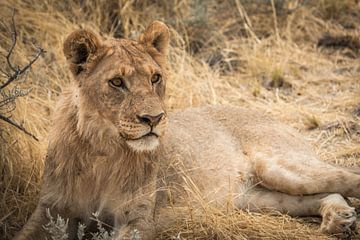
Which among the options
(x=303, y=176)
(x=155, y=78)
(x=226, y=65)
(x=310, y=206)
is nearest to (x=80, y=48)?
(x=155, y=78)

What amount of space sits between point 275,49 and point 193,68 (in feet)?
3.81

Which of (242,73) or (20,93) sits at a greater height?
(20,93)

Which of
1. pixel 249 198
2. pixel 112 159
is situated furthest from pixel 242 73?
pixel 112 159

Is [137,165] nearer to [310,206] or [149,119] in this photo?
[149,119]

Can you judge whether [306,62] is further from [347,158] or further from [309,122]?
[347,158]

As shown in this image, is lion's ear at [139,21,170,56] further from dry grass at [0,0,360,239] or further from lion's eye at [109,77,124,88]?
dry grass at [0,0,360,239]

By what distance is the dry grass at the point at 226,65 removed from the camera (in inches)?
174

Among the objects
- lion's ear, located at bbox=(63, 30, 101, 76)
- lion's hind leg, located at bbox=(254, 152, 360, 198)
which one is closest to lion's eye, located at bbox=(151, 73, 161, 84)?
lion's ear, located at bbox=(63, 30, 101, 76)

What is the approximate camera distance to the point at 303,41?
300 inches

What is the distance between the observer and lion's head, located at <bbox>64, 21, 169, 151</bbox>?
328 cm

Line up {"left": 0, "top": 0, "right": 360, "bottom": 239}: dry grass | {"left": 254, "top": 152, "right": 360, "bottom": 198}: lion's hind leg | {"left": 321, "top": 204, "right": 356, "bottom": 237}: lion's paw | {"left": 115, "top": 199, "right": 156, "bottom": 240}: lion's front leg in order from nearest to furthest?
1. {"left": 115, "top": 199, "right": 156, "bottom": 240}: lion's front leg
2. {"left": 321, "top": 204, "right": 356, "bottom": 237}: lion's paw
3. {"left": 254, "top": 152, "right": 360, "bottom": 198}: lion's hind leg
4. {"left": 0, "top": 0, "right": 360, "bottom": 239}: dry grass

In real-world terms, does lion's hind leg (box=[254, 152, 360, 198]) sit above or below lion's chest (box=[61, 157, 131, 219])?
below

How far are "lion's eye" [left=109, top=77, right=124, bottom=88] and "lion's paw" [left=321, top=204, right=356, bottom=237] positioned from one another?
4.94 ft

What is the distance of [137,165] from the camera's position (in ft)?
11.9
